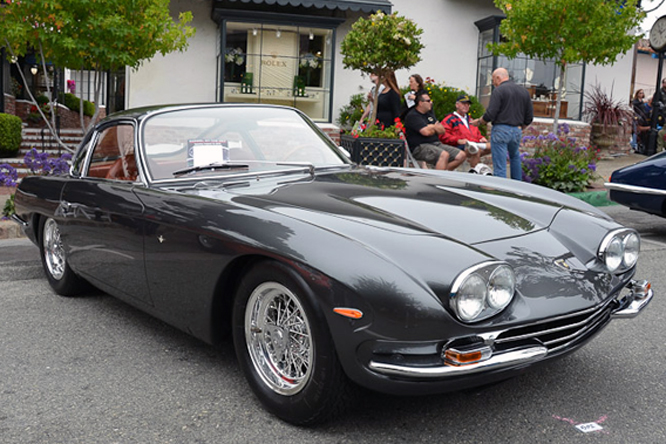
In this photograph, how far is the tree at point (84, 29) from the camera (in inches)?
307

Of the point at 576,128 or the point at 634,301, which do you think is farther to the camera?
the point at 576,128

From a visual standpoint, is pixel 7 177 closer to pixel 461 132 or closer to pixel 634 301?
pixel 461 132

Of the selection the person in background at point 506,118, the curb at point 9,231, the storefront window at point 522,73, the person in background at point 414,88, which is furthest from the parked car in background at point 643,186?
the storefront window at point 522,73

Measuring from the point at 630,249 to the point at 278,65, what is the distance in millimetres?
11784

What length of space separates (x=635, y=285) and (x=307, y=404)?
1.63 metres

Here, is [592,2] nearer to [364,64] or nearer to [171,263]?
[364,64]

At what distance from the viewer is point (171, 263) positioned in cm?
322

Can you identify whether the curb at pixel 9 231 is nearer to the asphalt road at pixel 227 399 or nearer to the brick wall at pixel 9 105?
the asphalt road at pixel 227 399

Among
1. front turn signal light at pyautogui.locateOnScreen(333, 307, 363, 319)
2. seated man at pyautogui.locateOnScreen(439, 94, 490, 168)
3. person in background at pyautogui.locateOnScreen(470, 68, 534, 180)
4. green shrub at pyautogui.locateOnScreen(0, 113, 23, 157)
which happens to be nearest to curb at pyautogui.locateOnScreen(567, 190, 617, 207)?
person in background at pyautogui.locateOnScreen(470, 68, 534, 180)

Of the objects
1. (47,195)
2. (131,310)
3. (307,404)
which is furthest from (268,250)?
(47,195)

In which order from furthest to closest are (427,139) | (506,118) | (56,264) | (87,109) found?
(87,109) → (427,139) → (506,118) → (56,264)

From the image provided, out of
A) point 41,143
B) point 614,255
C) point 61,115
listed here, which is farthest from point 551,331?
point 61,115

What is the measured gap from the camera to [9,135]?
12.1 meters

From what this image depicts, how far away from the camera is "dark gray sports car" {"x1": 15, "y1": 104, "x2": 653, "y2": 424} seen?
7.90 ft
